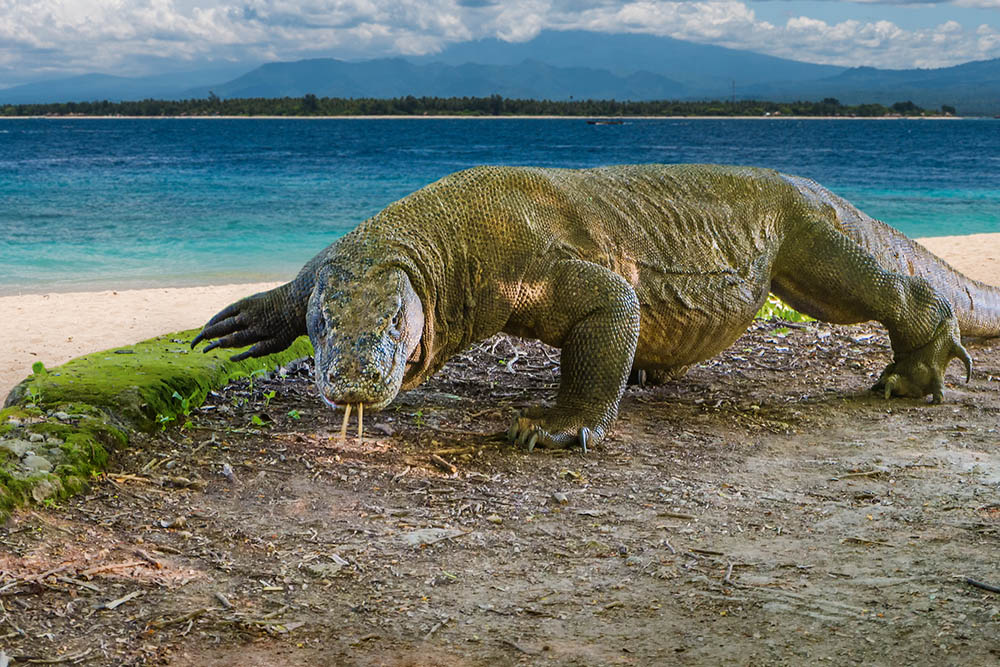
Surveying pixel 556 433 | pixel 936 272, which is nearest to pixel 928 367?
pixel 936 272

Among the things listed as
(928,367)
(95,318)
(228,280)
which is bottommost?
(228,280)

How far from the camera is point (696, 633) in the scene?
3246 mm

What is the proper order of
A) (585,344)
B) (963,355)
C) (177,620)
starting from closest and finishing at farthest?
(177,620), (585,344), (963,355)

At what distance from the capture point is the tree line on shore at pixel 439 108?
13762cm

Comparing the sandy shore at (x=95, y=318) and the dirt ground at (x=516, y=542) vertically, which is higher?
the dirt ground at (x=516, y=542)

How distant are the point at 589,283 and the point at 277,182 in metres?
39.0

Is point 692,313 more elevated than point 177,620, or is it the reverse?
point 692,313

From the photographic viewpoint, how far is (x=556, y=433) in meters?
5.14

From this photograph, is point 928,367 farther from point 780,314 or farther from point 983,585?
point 983,585

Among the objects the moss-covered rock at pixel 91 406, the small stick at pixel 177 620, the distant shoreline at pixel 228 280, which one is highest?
the moss-covered rock at pixel 91 406

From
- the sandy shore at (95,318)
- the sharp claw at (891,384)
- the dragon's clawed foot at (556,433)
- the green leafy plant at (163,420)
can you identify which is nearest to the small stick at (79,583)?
the green leafy plant at (163,420)

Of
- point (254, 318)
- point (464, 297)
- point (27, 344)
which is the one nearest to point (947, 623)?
point (464, 297)

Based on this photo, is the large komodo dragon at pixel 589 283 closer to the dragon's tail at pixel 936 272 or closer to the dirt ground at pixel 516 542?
the dragon's tail at pixel 936 272

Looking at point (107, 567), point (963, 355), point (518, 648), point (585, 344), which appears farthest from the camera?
point (963, 355)
